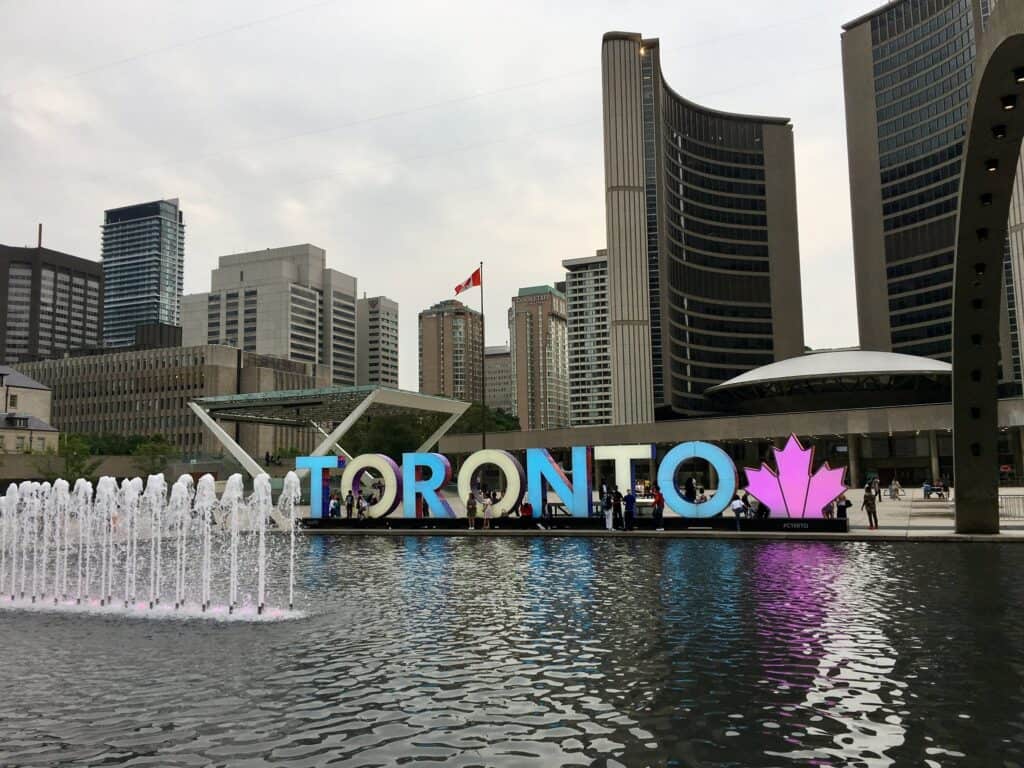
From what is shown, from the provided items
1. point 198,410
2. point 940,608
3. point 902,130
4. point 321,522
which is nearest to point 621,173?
point 902,130

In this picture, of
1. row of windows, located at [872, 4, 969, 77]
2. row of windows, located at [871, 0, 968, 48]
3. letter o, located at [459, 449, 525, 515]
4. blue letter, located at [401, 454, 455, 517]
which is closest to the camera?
letter o, located at [459, 449, 525, 515]

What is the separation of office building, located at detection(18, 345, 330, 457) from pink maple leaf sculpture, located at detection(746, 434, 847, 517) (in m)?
125

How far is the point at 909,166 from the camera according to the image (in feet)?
436

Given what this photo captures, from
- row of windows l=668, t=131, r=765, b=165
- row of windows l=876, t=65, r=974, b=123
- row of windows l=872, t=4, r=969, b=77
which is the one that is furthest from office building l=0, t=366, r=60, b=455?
row of windows l=872, t=4, r=969, b=77

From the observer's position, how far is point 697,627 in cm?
1399

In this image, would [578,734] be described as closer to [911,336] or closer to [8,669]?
[8,669]

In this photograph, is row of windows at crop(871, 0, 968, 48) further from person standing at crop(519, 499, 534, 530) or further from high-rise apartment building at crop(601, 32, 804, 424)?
person standing at crop(519, 499, 534, 530)

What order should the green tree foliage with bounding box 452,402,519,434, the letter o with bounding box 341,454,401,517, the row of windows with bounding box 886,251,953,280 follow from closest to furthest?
1. the letter o with bounding box 341,454,401,517
2. the green tree foliage with bounding box 452,402,519,434
3. the row of windows with bounding box 886,251,953,280

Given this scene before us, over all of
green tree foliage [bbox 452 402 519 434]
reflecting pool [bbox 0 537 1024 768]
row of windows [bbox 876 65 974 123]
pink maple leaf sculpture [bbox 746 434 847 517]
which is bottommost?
reflecting pool [bbox 0 537 1024 768]

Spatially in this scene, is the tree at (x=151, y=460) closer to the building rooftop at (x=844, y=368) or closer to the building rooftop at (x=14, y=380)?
the building rooftop at (x=14, y=380)

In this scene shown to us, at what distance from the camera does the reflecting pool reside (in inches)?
322

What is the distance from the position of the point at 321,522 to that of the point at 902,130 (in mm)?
128165

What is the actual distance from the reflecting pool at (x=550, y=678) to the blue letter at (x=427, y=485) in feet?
59.8

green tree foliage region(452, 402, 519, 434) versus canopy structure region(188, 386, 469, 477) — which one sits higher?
green tree foliage region(452, 402, 519, 434)
